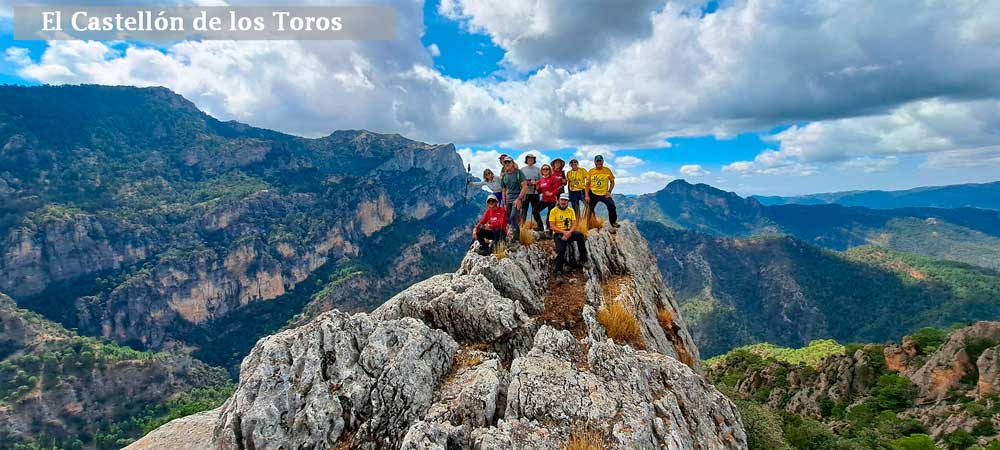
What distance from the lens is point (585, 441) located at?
247 inches

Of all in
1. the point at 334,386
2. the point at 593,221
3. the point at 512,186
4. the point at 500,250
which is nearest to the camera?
the point at 334,386

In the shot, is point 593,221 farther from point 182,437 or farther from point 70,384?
point 70,384

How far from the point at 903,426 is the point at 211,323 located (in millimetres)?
205833

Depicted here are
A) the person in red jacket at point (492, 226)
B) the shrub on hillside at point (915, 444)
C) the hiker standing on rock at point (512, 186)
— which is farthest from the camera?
the shrub on hillside at point (915, 444)

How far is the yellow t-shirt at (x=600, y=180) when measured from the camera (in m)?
15.5

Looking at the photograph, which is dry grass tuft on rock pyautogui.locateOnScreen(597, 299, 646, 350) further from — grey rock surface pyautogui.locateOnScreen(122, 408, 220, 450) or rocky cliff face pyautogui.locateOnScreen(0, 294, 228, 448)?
rocky cliff face pyautogui.locateOnScreen(0, 294, 228, 448)

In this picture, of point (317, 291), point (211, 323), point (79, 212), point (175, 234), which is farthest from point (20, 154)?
point (317, 291)

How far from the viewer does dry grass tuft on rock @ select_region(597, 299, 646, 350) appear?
1036 centimetres

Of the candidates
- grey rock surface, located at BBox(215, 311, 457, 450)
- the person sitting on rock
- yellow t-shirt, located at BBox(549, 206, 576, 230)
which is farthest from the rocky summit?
yellow t-shirt, located at BBox(549, 206, 576, 230)

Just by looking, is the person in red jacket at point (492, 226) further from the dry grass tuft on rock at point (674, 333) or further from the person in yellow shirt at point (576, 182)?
the dry grass tuft on rock at point (674, 333)

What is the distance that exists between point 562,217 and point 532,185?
287 cm

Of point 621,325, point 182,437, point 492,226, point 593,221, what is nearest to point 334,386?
point 182,437

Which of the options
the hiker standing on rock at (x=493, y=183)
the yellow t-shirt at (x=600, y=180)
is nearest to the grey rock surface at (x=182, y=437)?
the hiker standing on rock at (x=493, y=183)

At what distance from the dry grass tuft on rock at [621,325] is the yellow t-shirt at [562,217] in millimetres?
3366
